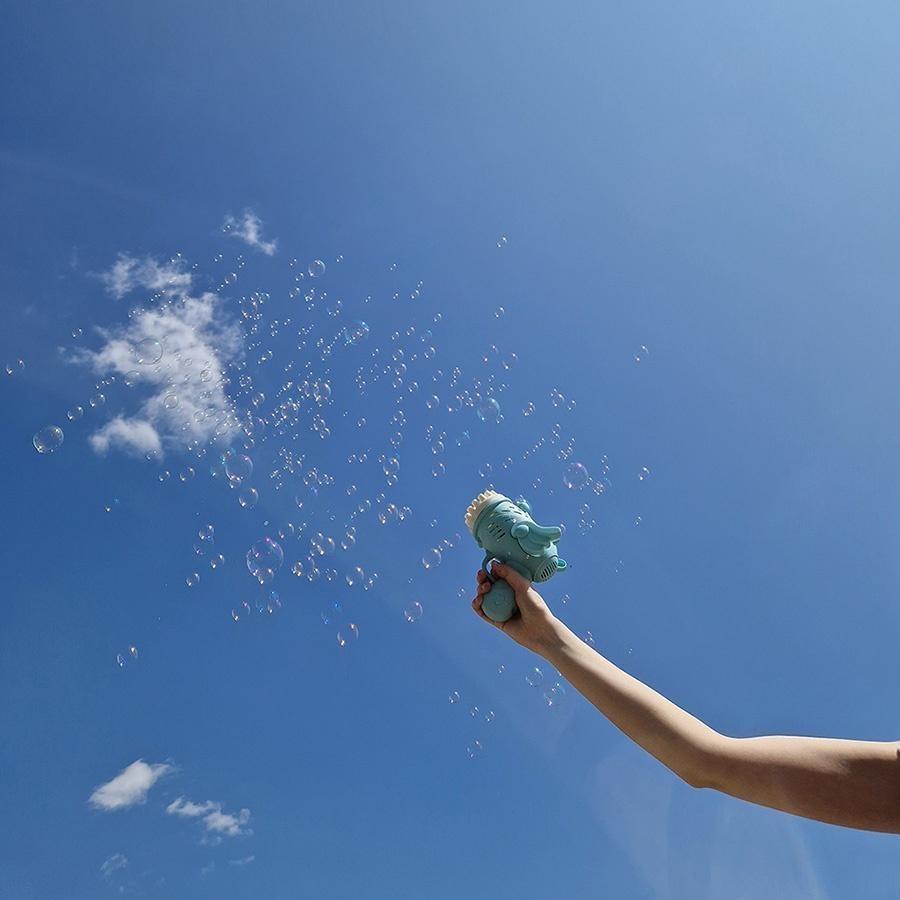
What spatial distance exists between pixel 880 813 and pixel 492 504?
3211 millimetres

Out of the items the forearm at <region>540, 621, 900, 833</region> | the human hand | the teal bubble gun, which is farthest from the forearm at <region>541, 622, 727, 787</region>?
the teal bubble gun

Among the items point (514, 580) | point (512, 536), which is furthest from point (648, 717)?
point (512, 536)

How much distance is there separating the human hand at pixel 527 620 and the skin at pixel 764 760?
298 mm

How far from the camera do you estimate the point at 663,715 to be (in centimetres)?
275

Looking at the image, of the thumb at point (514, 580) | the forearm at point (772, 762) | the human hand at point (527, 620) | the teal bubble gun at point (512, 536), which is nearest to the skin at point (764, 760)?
the forearm at point (772, 762)

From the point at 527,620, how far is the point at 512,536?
6.05 feet

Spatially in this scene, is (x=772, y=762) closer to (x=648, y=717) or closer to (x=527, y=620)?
(x=648, y=717)

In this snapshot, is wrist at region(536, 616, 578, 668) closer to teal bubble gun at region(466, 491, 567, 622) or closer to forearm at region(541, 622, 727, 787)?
forearm at region(541, 622, 727, 787)

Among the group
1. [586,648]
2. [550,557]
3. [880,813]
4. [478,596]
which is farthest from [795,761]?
[550,557]

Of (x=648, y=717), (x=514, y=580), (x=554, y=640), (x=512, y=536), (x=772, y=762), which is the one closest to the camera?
(x=772, y=762)

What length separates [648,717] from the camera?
2768 mm

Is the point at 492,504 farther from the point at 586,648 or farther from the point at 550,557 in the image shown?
the point at 586,648

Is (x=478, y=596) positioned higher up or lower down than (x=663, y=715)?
higher up

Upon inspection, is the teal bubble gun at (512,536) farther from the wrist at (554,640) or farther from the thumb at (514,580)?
the wrist at (554,640)
